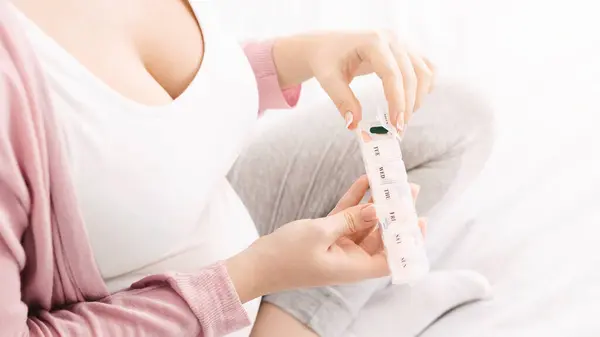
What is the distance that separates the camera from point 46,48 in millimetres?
471

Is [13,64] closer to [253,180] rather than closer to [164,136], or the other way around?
[164,136]

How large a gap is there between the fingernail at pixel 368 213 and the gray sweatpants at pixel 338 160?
23 cm

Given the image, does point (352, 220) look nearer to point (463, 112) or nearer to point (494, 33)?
point (463, 112)

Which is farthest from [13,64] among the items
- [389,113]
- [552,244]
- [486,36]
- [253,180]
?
[486,36]

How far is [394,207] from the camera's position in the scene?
56 cm

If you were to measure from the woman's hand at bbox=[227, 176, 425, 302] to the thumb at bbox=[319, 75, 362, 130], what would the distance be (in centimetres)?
9

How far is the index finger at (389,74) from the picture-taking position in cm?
59

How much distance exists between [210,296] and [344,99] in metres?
0.23

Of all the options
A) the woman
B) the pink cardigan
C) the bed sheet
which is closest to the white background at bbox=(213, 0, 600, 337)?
the bed sheet

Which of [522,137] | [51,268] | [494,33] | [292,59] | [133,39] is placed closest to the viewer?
[51,268]

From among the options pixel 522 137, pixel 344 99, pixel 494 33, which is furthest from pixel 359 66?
pixel 494 33

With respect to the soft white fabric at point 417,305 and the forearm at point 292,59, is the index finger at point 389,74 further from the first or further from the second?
the soft white fabric at point 417,305

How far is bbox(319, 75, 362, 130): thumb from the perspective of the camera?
613 millimetres

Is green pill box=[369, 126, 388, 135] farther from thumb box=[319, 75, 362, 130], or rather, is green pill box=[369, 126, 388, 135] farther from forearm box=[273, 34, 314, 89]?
forearm box=[273, 34, 314, 89]
